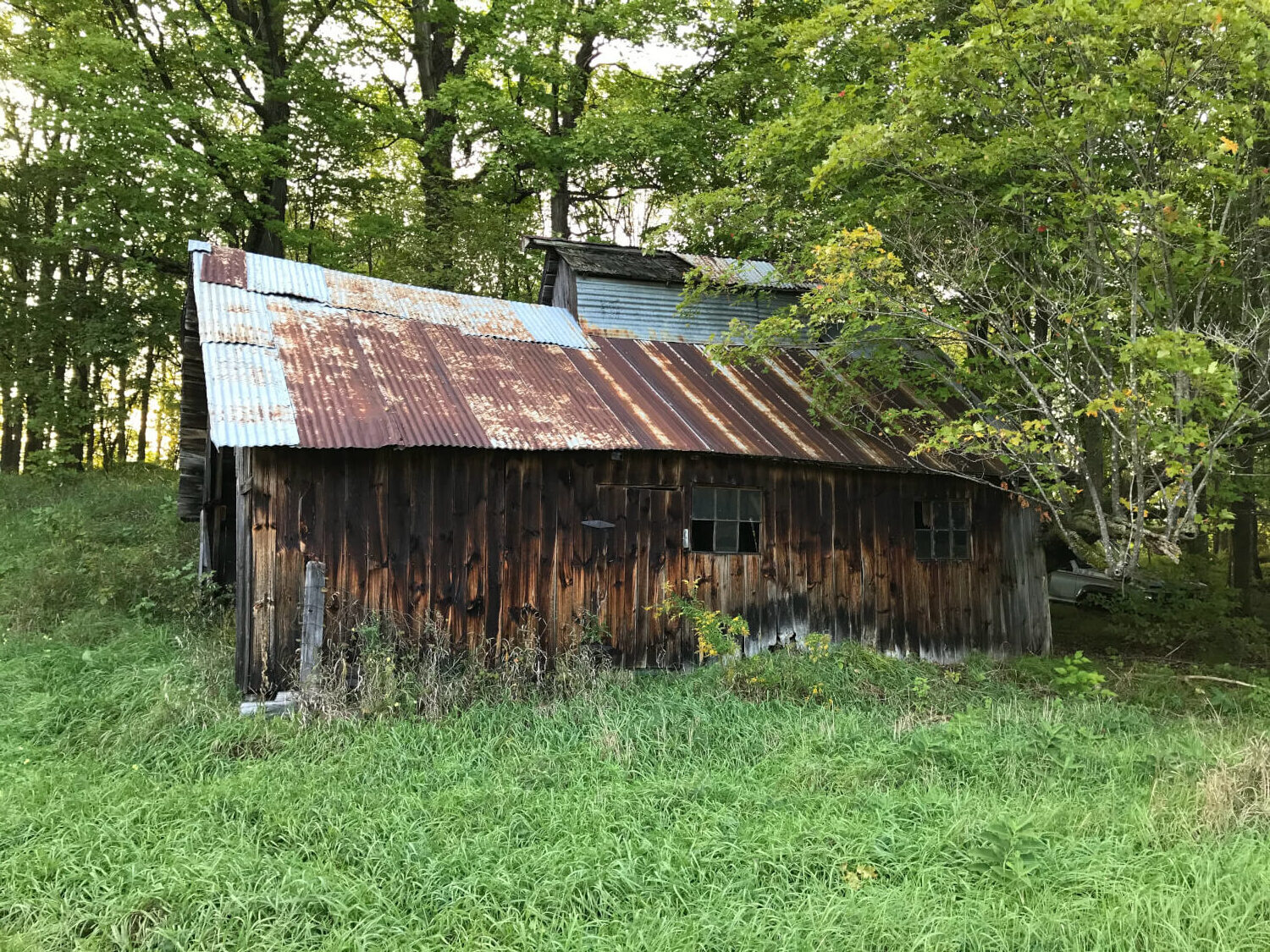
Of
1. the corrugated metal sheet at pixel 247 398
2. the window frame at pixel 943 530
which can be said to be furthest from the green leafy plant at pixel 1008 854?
the window frame at pixel 943 530

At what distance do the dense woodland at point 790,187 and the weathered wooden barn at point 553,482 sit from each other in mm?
1283

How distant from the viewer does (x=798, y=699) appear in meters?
7.47

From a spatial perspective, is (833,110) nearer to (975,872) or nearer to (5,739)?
(975,872)

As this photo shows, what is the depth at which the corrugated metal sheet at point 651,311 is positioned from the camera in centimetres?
1168

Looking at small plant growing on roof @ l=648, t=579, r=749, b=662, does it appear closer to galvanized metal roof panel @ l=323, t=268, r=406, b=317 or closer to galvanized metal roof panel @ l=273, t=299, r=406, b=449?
galvanized metal roof panel @ l=273, t=299, r=406, b=449

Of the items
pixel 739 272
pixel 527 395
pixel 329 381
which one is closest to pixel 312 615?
pixel 329 381

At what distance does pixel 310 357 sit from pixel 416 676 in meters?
3.67

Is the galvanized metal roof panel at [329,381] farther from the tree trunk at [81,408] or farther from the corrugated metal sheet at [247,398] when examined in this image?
the tree trunk at [81,408]

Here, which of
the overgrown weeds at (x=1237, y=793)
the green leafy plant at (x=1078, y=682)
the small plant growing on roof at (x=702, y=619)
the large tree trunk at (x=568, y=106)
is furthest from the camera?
the large tree trunk at (x=568, y=106)

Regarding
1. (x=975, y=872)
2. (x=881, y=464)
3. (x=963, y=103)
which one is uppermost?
(x=963, y=103)

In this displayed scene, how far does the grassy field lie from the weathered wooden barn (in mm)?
1444

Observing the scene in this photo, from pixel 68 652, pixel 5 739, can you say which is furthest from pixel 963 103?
pixel 68 652

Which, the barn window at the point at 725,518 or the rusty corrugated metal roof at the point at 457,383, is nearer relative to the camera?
the rusty corrugated metal roof at the point at 457,383

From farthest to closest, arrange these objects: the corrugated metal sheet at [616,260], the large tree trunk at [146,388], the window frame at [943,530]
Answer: the large tree trunk at [146,388] → the corrugated metal sheet at [616,260] → the window frame at [943,530]
